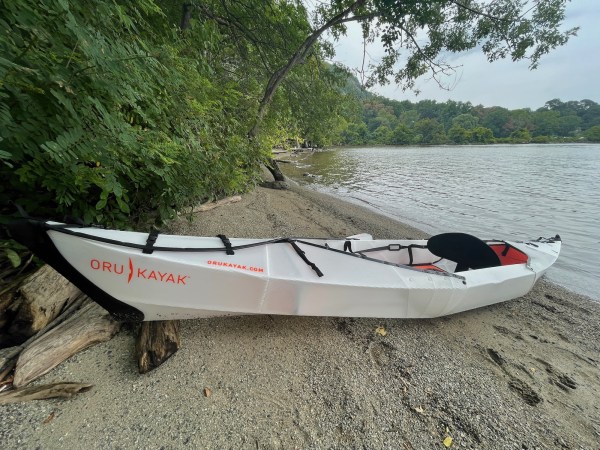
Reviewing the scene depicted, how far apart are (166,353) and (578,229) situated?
39.6 feet

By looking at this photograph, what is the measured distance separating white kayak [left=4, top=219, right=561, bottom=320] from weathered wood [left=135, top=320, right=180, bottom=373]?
17cm

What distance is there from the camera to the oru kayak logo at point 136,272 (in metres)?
1.92

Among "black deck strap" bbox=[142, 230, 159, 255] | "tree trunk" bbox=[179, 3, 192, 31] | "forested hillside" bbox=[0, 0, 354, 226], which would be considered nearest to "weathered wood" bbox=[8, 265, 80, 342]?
"forested hillside" bbox=[0, 0, 354, 226]

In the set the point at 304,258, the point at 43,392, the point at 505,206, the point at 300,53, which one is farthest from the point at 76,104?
the point at 505,206

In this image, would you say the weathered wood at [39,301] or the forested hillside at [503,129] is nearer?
the weathered wood at [39,301]

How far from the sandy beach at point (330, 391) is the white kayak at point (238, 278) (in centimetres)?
37

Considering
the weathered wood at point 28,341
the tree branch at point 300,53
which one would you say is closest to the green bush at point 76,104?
the weathered wood at point 28,341

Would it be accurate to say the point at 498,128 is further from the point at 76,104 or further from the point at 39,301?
the point at 39,301

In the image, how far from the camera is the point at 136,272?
2.01m

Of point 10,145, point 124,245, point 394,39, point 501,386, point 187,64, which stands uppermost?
point 394,39

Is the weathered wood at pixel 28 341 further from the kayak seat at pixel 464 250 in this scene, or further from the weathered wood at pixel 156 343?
the kayak seat at pixel 464 250

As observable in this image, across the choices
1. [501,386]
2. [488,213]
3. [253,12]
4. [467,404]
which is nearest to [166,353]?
[467,404]

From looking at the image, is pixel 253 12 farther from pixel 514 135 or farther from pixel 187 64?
pixel 514 135

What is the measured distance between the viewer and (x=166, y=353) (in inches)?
87.9
